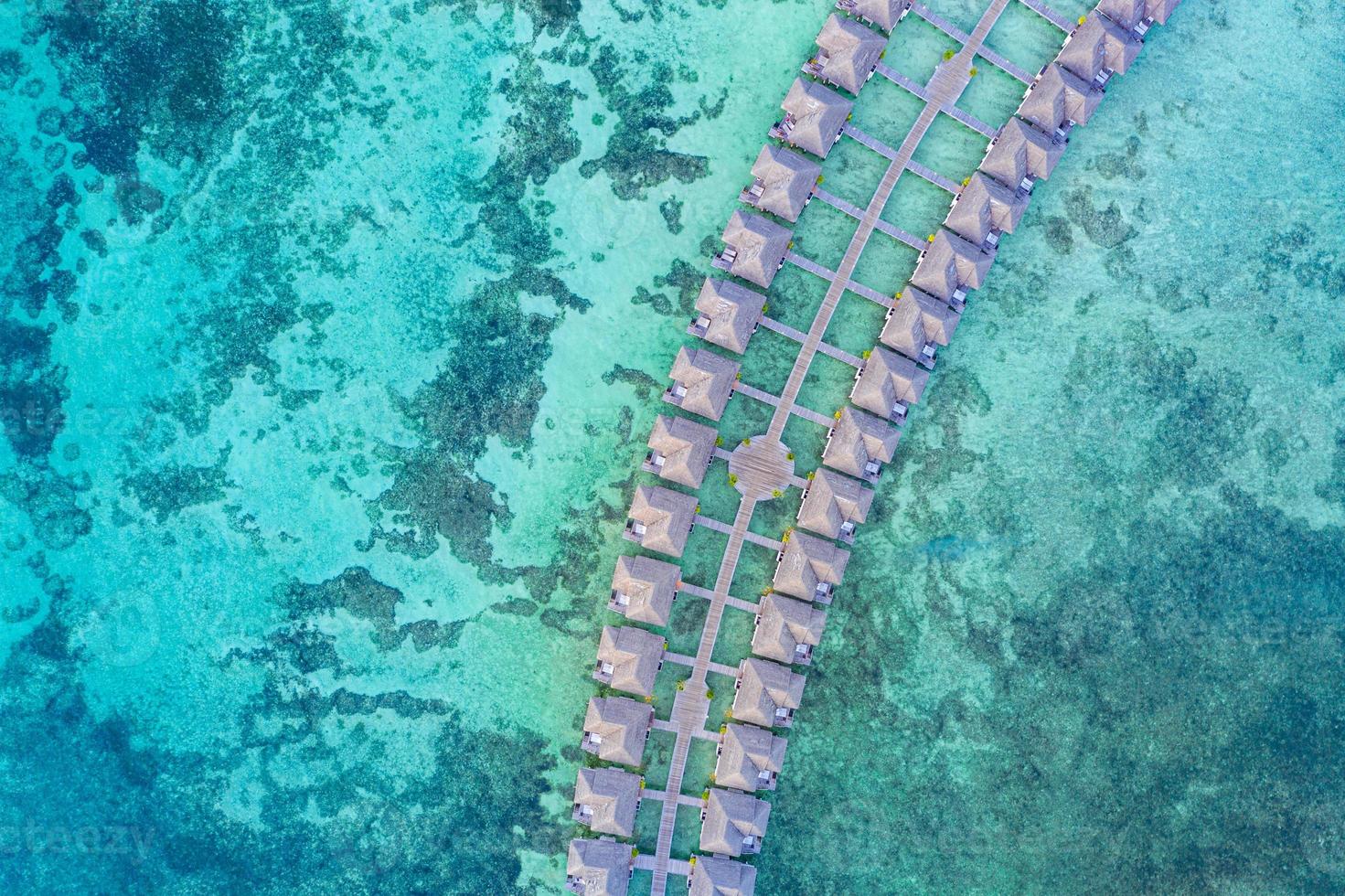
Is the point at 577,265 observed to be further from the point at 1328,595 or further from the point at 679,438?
the point at 1328,595

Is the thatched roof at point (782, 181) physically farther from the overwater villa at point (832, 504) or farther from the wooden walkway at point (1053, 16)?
the wooden walkway at point (1053, 16)

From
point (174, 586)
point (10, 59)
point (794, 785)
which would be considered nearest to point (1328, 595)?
point (794, 785)

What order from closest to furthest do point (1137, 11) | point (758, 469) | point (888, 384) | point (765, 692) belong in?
1. point (765, 692)
2. point (888, 384)
3. point (1137, 11)
4. point (758, 469)

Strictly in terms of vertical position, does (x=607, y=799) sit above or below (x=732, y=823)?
below

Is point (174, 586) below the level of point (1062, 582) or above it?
below

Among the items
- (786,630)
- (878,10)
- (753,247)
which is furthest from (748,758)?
(878,10)

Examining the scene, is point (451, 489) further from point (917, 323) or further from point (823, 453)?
point (917, 323)
